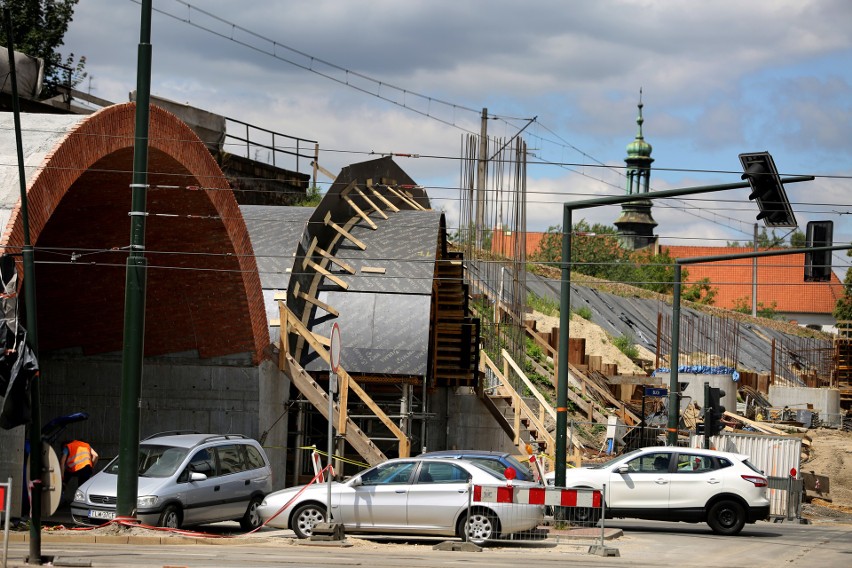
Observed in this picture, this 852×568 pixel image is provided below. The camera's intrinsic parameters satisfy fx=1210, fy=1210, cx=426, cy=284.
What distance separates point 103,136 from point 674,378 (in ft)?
46.9

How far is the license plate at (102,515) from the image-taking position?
1827 centimetres

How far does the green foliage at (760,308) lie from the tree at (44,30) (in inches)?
2443

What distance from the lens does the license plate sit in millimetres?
18266

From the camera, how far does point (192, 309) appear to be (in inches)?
1051

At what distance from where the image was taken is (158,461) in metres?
19.4

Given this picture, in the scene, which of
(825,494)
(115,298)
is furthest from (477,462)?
(825,494)

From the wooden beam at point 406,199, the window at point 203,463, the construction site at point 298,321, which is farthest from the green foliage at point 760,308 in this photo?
the window at point 203,463

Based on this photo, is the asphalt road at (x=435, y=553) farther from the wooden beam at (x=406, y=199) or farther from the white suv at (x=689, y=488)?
the wooden beam at (x=406, y=199)

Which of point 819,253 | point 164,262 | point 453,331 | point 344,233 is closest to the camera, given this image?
point 819,253

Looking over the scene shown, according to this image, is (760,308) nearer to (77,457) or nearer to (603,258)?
(603,258)

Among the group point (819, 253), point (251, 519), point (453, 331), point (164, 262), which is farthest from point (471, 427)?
point (251, 519)

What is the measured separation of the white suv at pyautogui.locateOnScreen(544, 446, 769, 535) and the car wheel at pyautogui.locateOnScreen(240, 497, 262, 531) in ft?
19.4

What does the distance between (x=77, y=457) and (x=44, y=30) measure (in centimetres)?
3163

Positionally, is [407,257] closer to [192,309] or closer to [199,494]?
[192,309]
